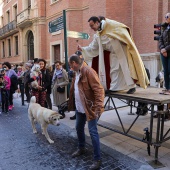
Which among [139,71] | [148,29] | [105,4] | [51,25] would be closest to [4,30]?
[105,4]

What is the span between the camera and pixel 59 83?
6.50 metres

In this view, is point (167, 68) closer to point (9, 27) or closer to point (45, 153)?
point (45, 153)

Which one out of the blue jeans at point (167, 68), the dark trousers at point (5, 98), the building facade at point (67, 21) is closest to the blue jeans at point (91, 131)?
the blue jeans at point (167, 68)

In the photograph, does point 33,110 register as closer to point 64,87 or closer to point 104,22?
point 64,87

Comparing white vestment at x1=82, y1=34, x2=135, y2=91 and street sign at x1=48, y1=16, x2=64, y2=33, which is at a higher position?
street sign at x1=48, y1=16, x2=64, y2=33

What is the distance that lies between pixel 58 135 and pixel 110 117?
2.00m

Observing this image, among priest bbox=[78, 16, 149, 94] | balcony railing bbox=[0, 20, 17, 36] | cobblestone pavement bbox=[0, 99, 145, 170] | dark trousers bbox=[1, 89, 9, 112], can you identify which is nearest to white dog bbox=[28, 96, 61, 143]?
cobblestone pavement bbox=[0, 99, 145, 170]

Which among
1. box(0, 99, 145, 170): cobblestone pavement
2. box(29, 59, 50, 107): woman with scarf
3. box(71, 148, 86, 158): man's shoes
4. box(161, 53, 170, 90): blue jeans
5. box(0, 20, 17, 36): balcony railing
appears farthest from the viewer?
box(0, 20, 17, 36): balcony railing

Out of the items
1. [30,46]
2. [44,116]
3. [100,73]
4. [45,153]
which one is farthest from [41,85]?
[30,46]

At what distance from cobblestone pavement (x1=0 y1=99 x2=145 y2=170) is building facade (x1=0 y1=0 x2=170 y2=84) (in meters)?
3.89

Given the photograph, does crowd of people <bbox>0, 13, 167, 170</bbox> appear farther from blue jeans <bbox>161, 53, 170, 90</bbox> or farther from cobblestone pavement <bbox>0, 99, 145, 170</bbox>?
cobblestone pavement <bbox>0, 99, 145, 170</bbox>

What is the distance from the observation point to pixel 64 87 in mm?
6551

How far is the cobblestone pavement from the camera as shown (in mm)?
3499

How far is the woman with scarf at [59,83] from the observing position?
21.2 ft
